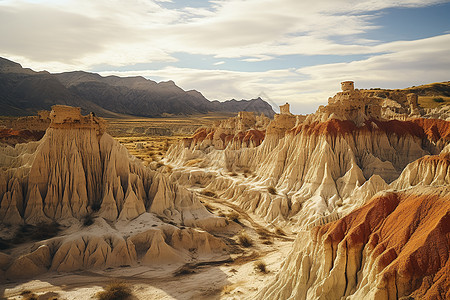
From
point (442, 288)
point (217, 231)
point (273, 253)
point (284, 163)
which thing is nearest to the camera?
point (442, 288)

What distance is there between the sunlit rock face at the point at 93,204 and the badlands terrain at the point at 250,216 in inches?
4.0

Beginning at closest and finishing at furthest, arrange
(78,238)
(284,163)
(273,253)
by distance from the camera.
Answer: (78,238), (273,253), (284,163)

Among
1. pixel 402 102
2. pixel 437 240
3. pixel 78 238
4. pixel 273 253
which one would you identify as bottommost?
pixel 273 253

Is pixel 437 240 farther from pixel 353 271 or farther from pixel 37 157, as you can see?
pixel 37 157

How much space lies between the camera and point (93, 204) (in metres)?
29.1

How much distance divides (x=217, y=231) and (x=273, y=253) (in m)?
6.73

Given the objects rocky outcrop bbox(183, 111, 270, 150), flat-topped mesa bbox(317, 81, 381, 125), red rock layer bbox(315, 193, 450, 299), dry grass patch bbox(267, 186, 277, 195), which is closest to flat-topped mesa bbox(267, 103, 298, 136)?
flat-topped mesa bbox(317, 81, 381, 125)

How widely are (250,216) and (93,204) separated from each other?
16.6 meters

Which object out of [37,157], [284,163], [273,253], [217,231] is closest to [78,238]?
[37,157]

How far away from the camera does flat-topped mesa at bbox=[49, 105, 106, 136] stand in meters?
30.0

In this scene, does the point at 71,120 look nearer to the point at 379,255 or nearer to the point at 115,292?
the point at 115,292

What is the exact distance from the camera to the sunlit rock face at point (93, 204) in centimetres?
2336

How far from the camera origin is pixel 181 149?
2852 inches

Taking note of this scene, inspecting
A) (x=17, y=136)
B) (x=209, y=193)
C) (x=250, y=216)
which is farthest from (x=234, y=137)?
(x=17, y=136)
